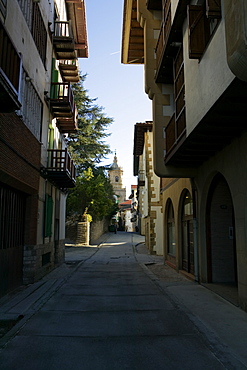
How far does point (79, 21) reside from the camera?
18.6 m

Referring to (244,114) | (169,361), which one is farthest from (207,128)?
(169,361)

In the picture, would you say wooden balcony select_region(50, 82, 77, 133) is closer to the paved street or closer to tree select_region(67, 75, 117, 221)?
the paved street

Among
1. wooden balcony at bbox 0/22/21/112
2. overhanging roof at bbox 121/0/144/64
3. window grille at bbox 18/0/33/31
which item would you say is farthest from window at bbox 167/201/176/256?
wooden balcony at bbox 0/22/21/112

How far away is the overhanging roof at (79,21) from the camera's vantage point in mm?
17781

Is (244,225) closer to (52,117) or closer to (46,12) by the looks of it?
(52,117)

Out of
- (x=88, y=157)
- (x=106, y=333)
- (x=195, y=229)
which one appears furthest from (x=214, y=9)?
(x=88, y=157)

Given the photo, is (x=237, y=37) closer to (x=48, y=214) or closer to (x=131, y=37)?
(x=48, y=214)

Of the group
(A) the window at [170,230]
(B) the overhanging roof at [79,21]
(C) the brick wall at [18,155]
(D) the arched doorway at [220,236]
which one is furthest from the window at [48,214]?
(B) the overhanging roof at [79,21]

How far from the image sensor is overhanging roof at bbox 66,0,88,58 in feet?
58.3

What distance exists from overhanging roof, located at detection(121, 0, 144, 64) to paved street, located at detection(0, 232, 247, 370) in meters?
12.0

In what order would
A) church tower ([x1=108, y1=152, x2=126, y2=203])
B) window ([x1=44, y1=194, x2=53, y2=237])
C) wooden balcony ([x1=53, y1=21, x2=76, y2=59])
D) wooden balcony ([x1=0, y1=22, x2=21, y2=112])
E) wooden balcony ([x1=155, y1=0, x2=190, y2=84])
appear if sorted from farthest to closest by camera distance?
church tower ([x1=108, y1=152, x2=126, y2=203]) < wooden balcony ([x1=53, y1=21, x2=76, y2=59]) < window ([x1=44, y1=194, x2=53, y2=237]) < wooden balcony ([x1=155, y1=0, x2=190, y2=84]) < wooden balcony ([x1=0, y1=22, x2=21, y2=112])

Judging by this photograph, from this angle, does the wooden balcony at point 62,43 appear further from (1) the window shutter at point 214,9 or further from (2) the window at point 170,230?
(1) the window shutter at point 214,9

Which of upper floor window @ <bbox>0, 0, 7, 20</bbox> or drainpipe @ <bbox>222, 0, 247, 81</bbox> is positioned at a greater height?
upper floor window @ <bbox>0, 0, 7, 20</bbox>

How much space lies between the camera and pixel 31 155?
36.3 feet
